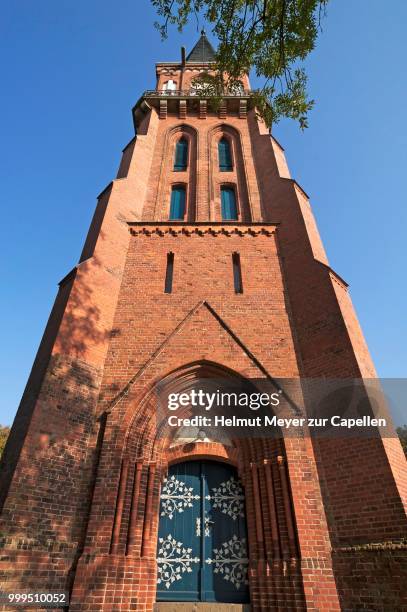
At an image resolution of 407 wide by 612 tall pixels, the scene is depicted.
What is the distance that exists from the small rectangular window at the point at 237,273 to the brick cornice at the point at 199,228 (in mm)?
830

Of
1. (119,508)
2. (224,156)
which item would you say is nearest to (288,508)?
(119,508)

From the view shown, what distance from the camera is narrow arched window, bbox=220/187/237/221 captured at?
11.4 meters

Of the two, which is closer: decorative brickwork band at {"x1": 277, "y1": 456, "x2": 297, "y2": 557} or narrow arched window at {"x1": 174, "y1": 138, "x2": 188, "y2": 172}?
decorative brickwork band at {"x1": 277, "y1": 456, "x2": 297, "y2": 557}

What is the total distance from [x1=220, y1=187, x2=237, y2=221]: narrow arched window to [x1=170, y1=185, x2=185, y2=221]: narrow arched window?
1.26 meters

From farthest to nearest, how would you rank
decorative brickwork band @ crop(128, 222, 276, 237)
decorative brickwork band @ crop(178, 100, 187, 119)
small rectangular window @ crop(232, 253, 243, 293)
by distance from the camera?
decorative brickwork band @ crop(178, 100, 187, 119) → decorative brickwork band @ crop(128, 222, 276, 237) → small rectangular window @ crop(232, 253, 243, 293)

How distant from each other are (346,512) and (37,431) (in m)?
4.82

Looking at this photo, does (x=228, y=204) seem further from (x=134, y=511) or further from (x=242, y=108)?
(x=134, y=511)

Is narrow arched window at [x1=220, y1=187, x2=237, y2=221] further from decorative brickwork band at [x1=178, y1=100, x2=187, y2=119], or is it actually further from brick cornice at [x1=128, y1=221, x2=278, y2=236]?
decorative brickwork band at [x1=178, y1=100, x2=187, y2=119]

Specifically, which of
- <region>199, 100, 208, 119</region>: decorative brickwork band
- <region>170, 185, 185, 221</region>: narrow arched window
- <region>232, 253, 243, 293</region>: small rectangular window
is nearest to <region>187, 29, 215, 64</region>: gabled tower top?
<region>199, 100, 208, 119</region>: decorative brickwork band

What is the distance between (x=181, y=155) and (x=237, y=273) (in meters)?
6.70

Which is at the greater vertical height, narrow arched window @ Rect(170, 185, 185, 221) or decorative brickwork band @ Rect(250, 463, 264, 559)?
narrow arched window @ Rect(170, 185, 185, 221)

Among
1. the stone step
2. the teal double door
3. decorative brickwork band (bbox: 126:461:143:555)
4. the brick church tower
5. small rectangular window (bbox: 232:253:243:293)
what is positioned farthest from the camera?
small rectangular window (bbox: 232:253:243:293)

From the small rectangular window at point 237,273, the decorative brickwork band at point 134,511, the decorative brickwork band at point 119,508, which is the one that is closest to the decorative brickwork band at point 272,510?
the decorative brickwork band at point 134,511

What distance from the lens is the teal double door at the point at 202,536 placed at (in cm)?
580
